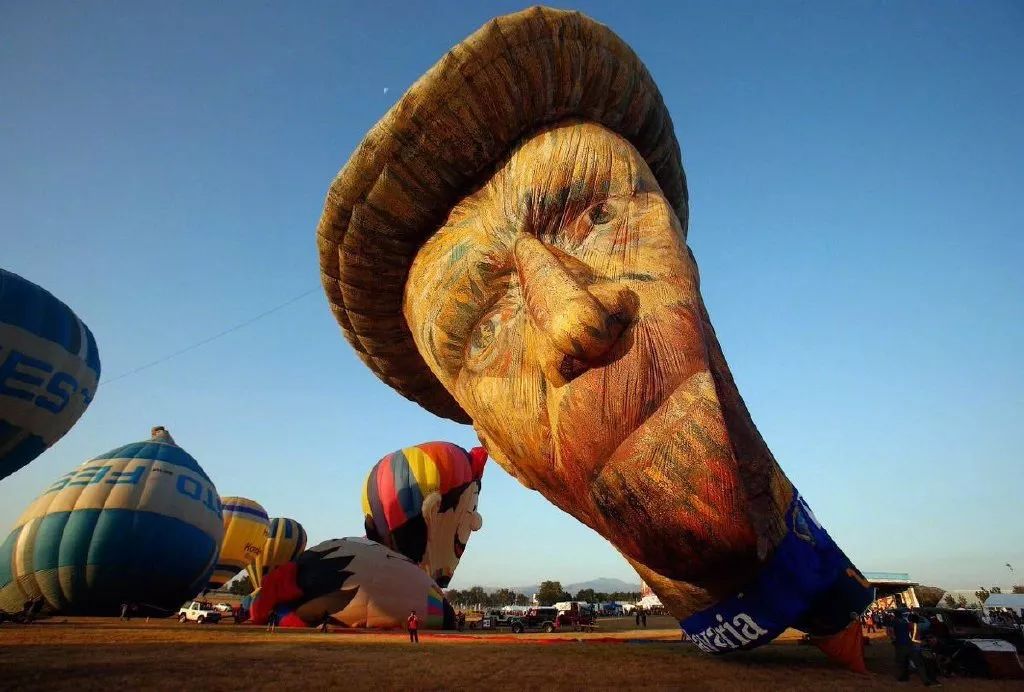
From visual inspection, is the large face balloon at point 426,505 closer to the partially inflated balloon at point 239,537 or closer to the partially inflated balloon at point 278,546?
the partially inflated balloon at point 239,537

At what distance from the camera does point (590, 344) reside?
8.32 ft

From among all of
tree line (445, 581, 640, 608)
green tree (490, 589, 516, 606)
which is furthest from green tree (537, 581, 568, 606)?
green tree (490, 589, 516, 606)

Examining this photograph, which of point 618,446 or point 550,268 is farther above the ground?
point 550,268

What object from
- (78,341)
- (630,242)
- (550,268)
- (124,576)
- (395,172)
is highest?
(78,341)

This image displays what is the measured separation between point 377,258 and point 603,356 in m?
2.42

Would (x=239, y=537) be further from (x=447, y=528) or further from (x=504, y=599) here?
(x=504, y=599)

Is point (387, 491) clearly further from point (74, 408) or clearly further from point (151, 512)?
point (74, 408)

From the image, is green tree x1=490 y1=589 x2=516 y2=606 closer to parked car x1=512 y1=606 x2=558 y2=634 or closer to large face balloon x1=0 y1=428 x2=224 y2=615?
parked car x1=512 y1=606 x2=558 y2=634

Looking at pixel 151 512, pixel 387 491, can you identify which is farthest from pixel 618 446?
pixel 387 491

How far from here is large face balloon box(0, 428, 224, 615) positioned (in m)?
14.4

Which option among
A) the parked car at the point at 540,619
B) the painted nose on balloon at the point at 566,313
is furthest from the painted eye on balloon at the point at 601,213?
the parked car at the point at 540,619

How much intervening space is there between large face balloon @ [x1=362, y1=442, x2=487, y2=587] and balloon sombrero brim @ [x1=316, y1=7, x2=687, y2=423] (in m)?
16.4

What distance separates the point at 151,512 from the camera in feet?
49.1

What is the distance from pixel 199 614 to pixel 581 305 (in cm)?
2363
